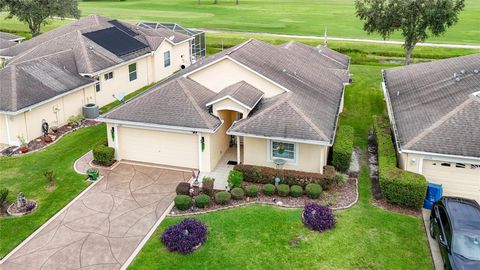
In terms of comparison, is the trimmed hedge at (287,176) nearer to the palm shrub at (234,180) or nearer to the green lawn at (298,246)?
the palm shrub at (234,180)

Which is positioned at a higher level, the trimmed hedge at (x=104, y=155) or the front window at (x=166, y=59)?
the front window at (x=166, y=59)

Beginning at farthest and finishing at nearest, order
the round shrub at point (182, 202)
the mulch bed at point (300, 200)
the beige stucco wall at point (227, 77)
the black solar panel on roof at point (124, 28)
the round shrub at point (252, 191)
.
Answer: the black solar panel on roof at point (124, 28)
the beige stucco wall at point (227, 77)
the round shrub at point (252, 191)
the mulch bed at point (300, 200)
the round shrub at point (182, 202)

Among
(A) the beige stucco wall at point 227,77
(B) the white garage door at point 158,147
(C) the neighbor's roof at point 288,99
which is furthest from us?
(A) the beige stucco wall at point 227,77

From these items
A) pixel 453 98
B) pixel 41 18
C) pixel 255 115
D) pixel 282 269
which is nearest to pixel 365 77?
pixel 453 98

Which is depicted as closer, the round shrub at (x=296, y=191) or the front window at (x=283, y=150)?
the round shrub at (x=296, y=191)

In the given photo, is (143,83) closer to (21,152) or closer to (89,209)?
(21,152)

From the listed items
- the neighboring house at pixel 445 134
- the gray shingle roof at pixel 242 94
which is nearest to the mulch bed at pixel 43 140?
the gray shingle roof at pixel 242 94

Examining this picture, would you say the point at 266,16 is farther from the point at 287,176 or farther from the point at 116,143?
the point at 287,176

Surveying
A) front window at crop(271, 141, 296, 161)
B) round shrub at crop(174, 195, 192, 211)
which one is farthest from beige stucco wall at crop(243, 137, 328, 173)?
round shrub at crop(174, 195, 192, 211)
